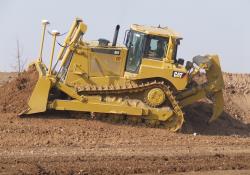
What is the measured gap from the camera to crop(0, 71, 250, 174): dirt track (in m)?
12.7

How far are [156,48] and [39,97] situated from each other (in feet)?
11.5

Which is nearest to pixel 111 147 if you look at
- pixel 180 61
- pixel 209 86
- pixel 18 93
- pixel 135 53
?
pixel 135 53

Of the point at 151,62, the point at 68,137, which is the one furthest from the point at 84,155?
the point at 151,62

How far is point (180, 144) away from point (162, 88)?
1729 mm

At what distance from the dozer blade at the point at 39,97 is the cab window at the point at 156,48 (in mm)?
2875

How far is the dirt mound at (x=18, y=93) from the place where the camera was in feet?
55.0

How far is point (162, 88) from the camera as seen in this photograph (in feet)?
55.4

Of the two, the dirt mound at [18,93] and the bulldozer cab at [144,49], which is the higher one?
the bulldozer cab at [144,49]

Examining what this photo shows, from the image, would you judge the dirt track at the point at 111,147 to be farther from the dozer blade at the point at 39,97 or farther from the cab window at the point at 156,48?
the cab window at the point at 156,48

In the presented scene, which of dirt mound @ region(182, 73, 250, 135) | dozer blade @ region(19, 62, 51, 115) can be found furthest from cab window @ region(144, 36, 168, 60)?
dozer blade @ region(19, 62, 51, 115)

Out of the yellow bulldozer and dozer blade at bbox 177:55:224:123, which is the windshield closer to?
the yellow bulldozer

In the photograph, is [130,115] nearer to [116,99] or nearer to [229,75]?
[116,99]

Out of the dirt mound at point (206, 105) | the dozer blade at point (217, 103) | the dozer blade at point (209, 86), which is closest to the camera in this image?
the dirt mound at point (206, 105)

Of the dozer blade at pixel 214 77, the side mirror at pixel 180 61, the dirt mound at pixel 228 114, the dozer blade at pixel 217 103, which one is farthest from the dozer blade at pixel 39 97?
the dozer blade at pixel 217 103
